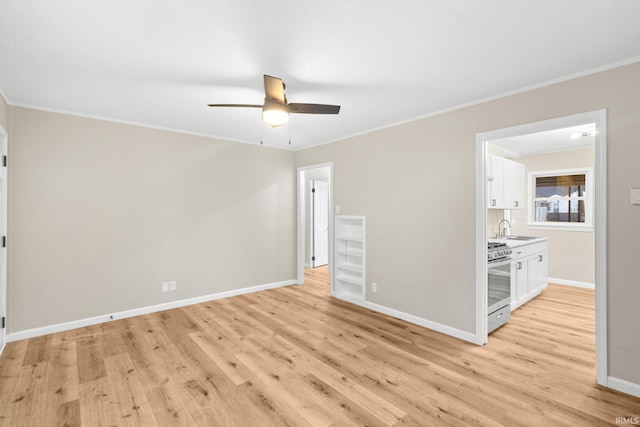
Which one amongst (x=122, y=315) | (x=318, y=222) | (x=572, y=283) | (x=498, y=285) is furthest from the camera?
(x=318, y=222)

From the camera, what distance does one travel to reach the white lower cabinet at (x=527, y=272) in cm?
409

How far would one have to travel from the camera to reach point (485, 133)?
3.09m

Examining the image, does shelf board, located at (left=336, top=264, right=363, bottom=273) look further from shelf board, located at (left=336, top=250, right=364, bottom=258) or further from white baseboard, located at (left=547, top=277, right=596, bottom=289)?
white baseboard, located at (left=547, top=277, right=596, bottom=289)

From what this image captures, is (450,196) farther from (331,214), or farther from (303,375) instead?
(303,375)

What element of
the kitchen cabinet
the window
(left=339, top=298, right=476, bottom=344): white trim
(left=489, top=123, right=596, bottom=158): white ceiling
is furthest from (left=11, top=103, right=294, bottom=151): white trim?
the window

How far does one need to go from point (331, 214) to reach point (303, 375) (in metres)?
2.80

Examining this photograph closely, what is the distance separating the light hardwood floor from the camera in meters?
2.08

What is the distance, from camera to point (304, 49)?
2152mm

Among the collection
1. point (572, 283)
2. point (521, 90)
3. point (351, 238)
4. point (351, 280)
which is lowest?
point (572, 283)

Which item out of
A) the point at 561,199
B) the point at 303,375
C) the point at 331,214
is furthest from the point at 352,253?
the point at 561,199

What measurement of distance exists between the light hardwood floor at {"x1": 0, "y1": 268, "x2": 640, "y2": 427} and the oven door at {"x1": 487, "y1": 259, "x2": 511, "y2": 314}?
0.33 meters

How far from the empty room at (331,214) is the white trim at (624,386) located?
0.4 inches

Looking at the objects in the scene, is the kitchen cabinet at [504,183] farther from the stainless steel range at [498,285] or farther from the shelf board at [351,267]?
the shelf board at [351,267]

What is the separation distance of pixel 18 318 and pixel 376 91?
4.53 m
